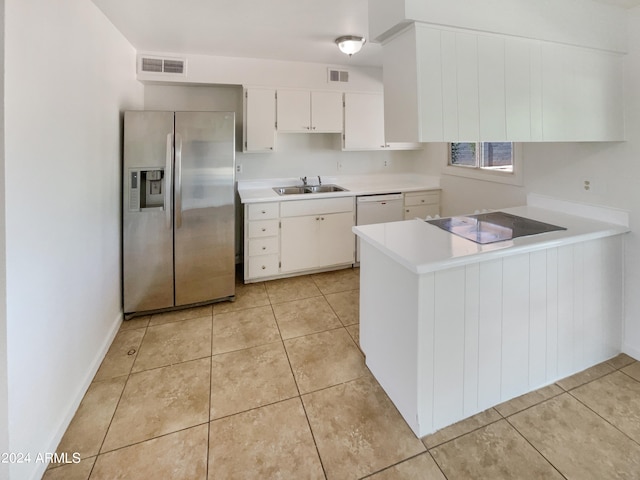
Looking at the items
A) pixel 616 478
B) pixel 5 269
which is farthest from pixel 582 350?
pixel 5 269

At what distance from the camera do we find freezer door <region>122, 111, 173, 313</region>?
265cm

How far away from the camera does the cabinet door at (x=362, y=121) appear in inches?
150

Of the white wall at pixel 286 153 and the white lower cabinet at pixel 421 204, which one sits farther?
the white lower cabinet at pixel 421 204

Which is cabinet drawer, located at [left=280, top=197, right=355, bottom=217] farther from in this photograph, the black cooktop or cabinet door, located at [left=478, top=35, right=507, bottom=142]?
cabinet door, located at [left=478, top=35, right=507, bottom=142]

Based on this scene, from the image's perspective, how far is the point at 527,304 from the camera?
1.79 metres

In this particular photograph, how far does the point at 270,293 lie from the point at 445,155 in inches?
106

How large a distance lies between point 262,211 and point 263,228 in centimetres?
18

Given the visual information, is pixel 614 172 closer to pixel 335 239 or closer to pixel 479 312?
pixel 479 312

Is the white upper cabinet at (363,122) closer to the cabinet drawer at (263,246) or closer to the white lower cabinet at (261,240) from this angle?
the white lower cabinet at (261,240)

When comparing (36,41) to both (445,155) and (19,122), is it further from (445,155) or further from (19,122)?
(445,155)

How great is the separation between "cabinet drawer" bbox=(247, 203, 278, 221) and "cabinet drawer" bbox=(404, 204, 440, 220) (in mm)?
1633

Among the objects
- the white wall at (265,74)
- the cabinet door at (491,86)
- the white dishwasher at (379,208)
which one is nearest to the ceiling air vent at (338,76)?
the white wall at (265,74)

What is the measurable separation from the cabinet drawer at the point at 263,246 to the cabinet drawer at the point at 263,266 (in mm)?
49

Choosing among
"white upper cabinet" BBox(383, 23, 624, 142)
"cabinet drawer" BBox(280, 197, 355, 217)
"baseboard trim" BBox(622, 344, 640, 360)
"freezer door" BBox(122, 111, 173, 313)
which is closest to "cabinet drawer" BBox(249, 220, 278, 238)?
"cabinet drawer" BBox(280, 197, 355, 217)
